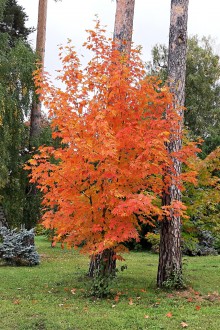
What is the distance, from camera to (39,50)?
14.4 metres

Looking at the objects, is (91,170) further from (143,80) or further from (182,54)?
(182,54)

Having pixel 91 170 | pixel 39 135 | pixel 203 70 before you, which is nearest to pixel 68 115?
pixel 91 170

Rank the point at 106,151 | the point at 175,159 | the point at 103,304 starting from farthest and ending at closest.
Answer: the point at 175,159 → the point at 103,304 → the point at 106,151

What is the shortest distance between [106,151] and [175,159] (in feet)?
7.65

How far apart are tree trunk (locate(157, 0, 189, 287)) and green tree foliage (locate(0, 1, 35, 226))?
5.42 meters

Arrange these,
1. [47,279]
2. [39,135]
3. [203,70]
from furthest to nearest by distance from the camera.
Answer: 1. [203,70]
2. [39,135]
3. [47,279]

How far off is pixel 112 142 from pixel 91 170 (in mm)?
640

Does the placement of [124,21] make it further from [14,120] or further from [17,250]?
[17,250]

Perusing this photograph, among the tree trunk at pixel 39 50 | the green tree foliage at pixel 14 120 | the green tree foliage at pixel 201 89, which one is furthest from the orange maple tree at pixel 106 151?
the green tree foliage at pixel 201 89

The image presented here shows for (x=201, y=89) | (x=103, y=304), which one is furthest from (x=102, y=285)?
(x=201, y=89)

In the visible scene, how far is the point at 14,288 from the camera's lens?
8.29 meters

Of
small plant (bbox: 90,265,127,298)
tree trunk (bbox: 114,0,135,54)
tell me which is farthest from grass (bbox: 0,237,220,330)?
tree trunk (bbox: 114,0,135,54)

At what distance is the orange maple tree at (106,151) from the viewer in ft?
21.9

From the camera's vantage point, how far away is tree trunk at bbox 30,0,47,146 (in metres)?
14.3
